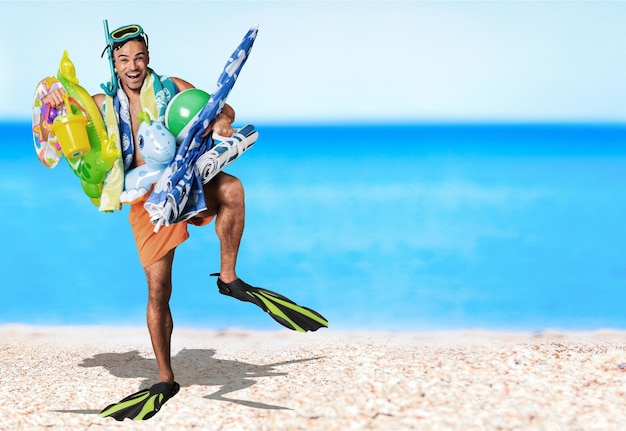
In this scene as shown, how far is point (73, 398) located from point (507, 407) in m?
2.52

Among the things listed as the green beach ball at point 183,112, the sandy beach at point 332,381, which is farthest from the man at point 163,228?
the sandy beach at point 332,381

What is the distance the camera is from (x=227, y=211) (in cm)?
486

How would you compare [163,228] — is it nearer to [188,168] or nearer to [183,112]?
[188,168]

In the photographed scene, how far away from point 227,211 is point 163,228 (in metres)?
0.39

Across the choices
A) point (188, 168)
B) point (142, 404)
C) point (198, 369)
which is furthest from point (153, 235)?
point (198, 369)

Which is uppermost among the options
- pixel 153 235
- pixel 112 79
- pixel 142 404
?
pixel 112 79

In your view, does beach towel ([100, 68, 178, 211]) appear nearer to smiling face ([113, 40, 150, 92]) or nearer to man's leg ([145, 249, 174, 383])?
smiling face ([113, 40, 150, 92])

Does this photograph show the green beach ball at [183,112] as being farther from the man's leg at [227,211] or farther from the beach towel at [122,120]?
the man's leg at [227,211]

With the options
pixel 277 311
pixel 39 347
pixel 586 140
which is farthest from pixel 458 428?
pixel 586 140

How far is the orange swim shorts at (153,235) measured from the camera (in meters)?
4.93

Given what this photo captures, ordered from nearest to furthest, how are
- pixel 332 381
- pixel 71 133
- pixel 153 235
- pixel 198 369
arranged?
pixel 71 133, pixel 153 235, pixel 332 381, pixel 198 369

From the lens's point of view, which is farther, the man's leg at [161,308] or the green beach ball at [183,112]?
the man's leg at [161,308]

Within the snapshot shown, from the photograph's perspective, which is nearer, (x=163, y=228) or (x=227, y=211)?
(x=227, y=211)

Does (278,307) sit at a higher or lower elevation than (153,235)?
lower
